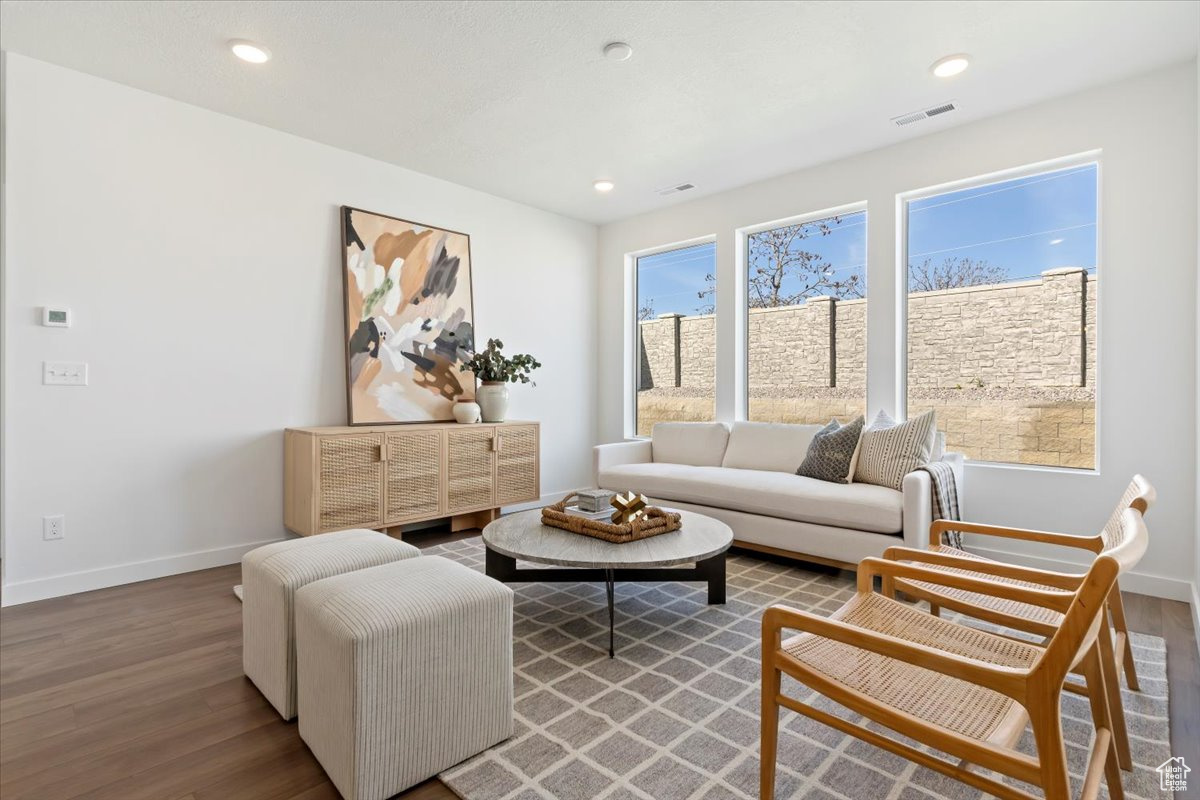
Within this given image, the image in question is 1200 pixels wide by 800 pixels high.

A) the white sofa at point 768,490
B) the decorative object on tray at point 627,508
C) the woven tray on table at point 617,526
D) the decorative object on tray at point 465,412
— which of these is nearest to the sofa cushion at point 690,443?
the white sofa at point 768,490

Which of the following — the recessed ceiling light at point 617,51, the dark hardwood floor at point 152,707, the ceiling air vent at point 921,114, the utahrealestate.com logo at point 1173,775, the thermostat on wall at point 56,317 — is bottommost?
the dark hardwood floor at point 152,707

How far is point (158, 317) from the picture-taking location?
323cm

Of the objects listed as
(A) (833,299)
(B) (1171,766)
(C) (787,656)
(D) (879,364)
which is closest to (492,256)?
(A) (833,299)

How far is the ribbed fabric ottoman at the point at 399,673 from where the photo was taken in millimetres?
1420

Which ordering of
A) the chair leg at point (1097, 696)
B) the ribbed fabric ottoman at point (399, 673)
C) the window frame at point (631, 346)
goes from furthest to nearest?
the window frame at point (631, 346), the ribbed fabric ottoman at point (399, 673), the chair leg at point (1097, 696)

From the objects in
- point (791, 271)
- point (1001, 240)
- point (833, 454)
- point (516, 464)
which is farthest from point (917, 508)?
point (516, 464)

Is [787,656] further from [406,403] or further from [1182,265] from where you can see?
[406,403]

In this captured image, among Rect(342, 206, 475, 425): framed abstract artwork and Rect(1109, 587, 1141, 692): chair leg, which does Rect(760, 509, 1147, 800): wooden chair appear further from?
Rect(342, 206, 475, 425): framed abstract artwork

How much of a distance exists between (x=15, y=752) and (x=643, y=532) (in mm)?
2143

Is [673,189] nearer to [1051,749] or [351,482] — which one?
[351,482]

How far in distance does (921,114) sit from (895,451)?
2041 millimetres

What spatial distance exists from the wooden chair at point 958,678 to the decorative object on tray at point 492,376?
330cm

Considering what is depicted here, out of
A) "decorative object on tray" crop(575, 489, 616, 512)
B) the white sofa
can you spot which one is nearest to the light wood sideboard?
the white sofa

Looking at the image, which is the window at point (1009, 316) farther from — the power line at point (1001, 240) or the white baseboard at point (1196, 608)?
the white baseboard at point (1196, 608)
